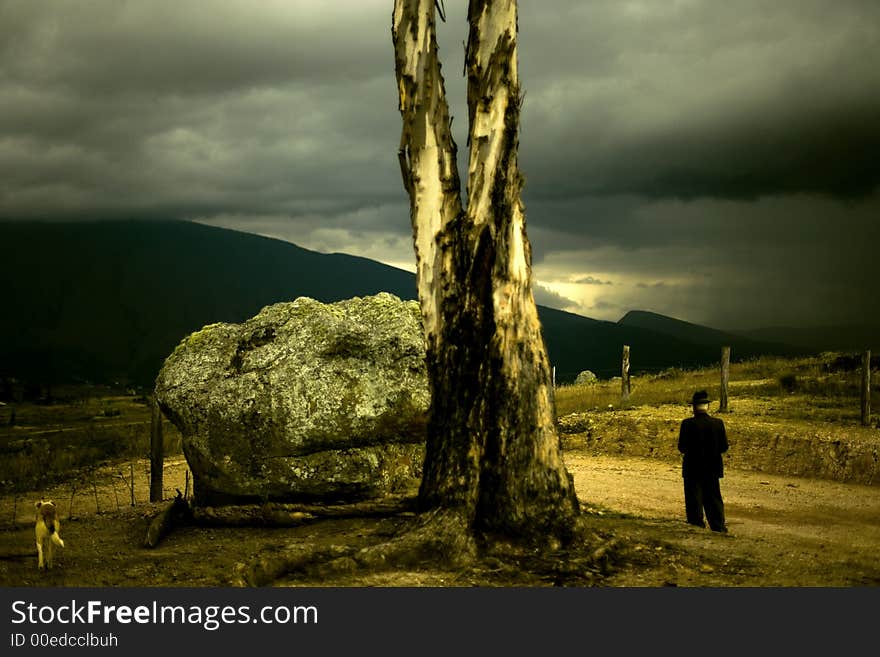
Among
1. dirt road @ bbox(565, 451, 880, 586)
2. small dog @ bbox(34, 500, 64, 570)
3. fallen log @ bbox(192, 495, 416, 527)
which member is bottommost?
dirt road @ bbox(565, 451, 880, 586)

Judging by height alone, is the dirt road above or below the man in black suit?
below

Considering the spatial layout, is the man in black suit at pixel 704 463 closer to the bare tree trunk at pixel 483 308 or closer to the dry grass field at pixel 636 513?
the dry grass field at pixel 636 513

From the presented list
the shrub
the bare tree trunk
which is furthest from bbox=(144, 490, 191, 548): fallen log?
the shrub

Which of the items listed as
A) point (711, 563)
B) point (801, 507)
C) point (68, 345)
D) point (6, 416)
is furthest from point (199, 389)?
point (68, 345)

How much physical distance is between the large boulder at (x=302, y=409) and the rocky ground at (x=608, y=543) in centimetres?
82

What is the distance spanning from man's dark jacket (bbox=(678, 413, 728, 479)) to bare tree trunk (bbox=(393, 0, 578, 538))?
234cm

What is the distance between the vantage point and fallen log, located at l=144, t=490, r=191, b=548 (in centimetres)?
922

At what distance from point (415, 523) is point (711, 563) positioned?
114 inches

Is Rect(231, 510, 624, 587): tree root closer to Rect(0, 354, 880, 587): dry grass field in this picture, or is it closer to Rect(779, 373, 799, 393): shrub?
Rect(0, 354, 880, 587): dry grass field

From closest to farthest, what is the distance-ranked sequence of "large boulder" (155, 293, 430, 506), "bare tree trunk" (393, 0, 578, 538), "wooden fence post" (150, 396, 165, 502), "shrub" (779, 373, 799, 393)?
1. "bare tree trunk" (393, 0, 578, 538)
2. "large boulder" (155, 293, 430, 506)
3. "wooden fence post" (150, 396, 165, 502)
4. "shrub" (779, 373, 799, 393)

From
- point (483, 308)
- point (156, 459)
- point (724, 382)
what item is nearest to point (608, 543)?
point (483, 308)

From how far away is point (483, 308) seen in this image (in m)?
8.45

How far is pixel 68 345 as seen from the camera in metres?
192

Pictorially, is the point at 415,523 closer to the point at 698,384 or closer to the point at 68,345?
the point at 698,384
